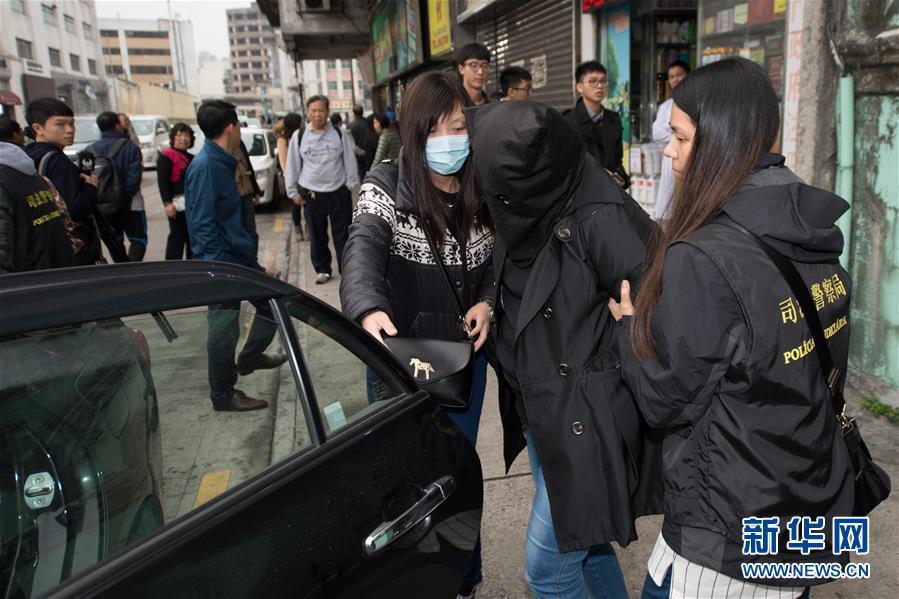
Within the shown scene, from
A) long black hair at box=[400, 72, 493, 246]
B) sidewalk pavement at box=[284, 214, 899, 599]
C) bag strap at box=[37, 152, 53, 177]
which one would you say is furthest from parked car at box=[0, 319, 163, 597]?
bag strap at box=[37, 152, 53, 177]

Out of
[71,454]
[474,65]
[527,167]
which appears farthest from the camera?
[474,65]

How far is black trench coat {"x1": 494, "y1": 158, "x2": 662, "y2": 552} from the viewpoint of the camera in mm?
1755

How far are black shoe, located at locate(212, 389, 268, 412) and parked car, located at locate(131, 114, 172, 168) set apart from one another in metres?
27.6

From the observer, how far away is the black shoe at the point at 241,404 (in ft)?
5.05

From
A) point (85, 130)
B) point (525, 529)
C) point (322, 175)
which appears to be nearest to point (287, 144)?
point (322, 175)

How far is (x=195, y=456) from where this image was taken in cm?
143

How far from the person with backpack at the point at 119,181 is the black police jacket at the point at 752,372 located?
6.22 meters

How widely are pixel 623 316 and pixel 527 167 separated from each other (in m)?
0.43

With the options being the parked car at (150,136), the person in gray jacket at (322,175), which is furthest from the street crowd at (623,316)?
the parked car at (150,136)

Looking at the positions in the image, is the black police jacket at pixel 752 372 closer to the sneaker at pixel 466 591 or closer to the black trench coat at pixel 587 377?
the black trench coat at pixel 587 377

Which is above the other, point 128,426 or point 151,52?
point 151,52

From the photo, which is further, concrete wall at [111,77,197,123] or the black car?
concrete wall at [111,77,197,123]

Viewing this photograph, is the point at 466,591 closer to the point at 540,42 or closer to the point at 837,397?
the point at 837,397

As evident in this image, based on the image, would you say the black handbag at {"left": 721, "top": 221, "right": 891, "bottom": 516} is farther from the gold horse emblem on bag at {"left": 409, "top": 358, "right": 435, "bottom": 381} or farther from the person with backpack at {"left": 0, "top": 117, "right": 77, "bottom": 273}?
the person with backpack at {"left": 0, "top": 117, "right": 77, "bottom": 273}
